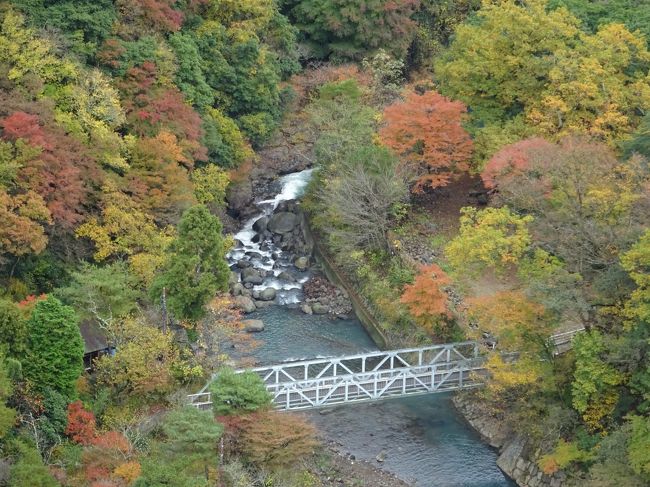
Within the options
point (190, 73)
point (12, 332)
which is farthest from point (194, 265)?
point (190, 73)

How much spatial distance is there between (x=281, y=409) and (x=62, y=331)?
26.4 feet

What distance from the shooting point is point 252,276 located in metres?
44.6

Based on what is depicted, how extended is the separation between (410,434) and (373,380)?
250 centimetres

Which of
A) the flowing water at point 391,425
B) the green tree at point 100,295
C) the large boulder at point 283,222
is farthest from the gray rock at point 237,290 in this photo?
the green tree at point 100,295

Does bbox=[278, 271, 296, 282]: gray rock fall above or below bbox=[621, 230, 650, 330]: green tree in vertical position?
below

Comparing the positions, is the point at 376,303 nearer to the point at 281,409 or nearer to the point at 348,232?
the point at 348,232

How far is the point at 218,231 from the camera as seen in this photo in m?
33.5

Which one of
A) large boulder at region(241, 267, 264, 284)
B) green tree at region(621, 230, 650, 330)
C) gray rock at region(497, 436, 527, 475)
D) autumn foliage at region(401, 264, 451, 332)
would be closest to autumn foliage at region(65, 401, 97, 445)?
autumn foliage at region(401, 264, 451, 332)

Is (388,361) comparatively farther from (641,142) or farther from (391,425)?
(641,142)

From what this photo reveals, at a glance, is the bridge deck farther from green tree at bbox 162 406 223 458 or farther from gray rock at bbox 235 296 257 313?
gray rock at bbox 235 296 257 313

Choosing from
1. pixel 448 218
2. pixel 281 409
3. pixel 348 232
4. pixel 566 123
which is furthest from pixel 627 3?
pixel 281 409

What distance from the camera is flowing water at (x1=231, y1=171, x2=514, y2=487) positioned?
3300 cm

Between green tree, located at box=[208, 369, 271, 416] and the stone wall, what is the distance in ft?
30.2

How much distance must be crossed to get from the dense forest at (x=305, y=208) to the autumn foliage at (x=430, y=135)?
0.12 m
